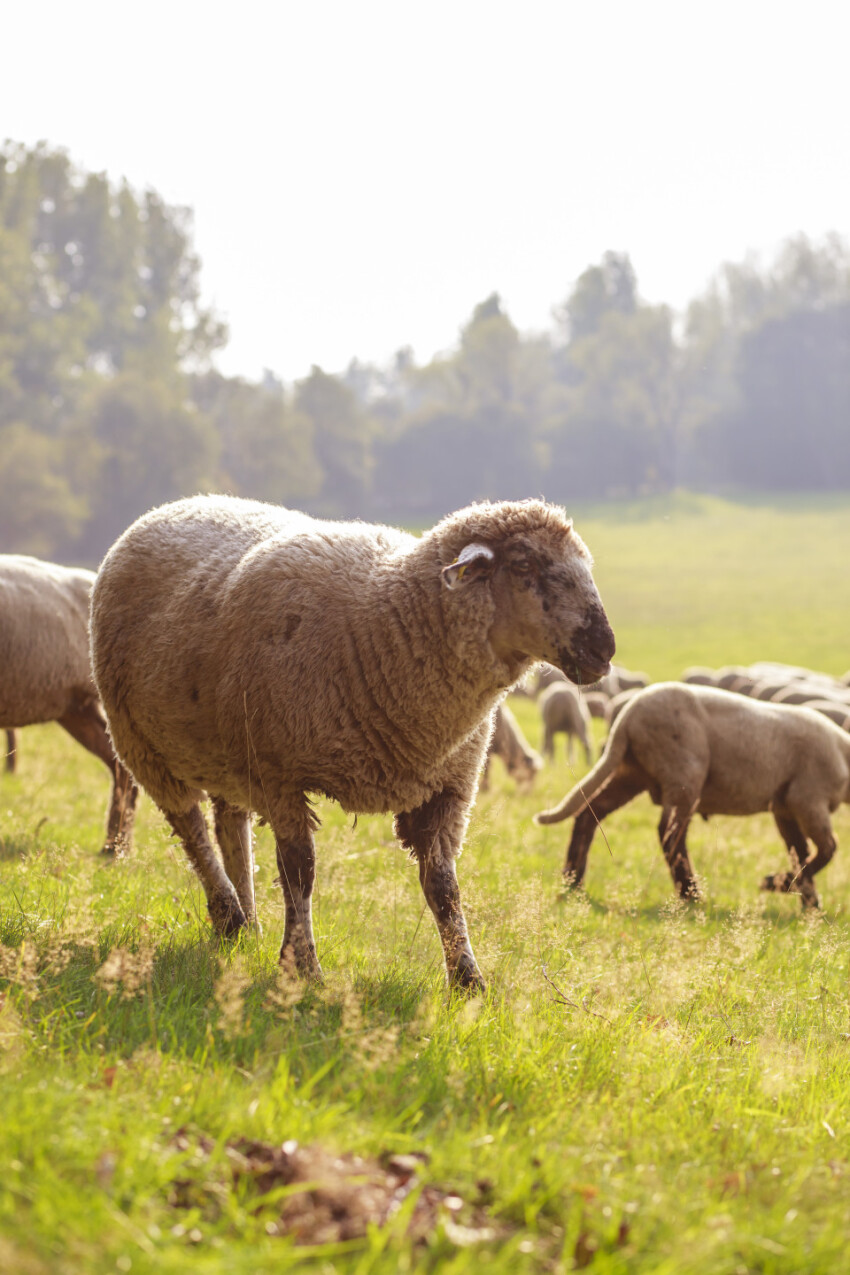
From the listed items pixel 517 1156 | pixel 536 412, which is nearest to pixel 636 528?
pixel 536 412

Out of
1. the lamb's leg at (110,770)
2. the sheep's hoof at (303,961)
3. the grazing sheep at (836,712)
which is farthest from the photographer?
the grazing sheep at (836,712)

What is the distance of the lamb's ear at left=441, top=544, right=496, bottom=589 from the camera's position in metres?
4.12

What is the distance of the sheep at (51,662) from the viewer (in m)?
6.79

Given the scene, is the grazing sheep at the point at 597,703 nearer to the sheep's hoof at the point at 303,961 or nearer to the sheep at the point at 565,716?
the sheep at the point at 565,716

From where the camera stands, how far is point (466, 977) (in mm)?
4188

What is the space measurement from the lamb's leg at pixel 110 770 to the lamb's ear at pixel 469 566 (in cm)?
300

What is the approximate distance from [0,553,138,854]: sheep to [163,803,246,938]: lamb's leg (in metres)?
1.69

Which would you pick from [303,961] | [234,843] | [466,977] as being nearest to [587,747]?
[234,843]

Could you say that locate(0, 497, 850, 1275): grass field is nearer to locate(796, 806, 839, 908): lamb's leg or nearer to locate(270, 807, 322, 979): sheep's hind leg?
→ locate(270, 807, 322, 979): sheep's hind leg

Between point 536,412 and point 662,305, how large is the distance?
556 inches

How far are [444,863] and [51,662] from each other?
358 centimetres

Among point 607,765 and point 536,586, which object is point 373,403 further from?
point 536,586

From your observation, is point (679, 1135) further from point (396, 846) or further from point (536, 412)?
point (536, 412)

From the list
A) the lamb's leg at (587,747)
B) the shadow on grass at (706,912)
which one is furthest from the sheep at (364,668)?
the lamb's leg at (587,747)
